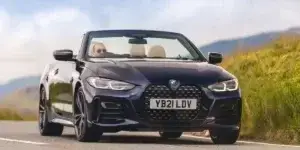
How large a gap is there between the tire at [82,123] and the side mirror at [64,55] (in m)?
0.81

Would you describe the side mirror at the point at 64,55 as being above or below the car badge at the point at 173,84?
below

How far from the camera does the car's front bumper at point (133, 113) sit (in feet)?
39.9

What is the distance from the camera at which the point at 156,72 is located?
484 inches

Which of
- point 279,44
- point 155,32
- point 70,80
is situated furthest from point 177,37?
point 279,44

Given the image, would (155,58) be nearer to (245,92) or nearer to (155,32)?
(155,32)

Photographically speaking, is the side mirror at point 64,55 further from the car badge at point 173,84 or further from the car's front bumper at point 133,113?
the car badge at point 173,84

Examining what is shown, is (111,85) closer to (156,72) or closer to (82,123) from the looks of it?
(156,72)

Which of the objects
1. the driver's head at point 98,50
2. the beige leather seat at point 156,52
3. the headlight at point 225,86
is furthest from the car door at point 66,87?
the headlight at point 225,86

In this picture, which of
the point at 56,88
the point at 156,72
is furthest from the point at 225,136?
the point at 56,88

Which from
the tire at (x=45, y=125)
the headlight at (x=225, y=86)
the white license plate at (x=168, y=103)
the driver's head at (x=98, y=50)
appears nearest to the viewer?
the white license plate at (x=168, y=103)

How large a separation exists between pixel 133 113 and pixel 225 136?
1445 millimetres

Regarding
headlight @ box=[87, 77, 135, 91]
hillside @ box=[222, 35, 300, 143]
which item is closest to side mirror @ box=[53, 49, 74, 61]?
headlight @ box=[87, 77, 135, 91]

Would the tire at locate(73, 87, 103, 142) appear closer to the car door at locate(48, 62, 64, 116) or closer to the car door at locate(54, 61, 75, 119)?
the car door at locate(54, 61, 75, 119)

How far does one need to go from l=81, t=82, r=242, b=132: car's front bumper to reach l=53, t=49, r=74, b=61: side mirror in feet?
4.40
